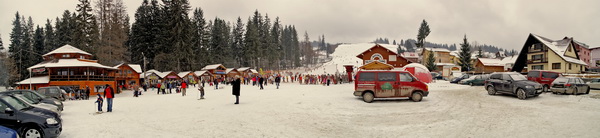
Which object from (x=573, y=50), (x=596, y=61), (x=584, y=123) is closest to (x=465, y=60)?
(x=573, y=50)

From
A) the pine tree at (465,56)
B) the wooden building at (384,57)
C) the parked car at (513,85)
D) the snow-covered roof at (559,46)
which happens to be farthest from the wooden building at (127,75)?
the pine tree at (465,56)

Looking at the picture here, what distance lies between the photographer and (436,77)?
49938mm

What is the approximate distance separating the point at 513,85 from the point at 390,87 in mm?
7083

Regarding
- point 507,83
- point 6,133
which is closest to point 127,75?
point 6,133

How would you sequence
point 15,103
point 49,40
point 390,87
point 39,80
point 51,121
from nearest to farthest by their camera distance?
point 51,121
point 15,103
point 390,87
point 39,80
point 49,40

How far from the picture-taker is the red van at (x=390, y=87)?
53.1ft

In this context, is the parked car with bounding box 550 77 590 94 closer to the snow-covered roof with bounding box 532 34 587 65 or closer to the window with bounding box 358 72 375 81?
the window with bounding box 358 72 375 81

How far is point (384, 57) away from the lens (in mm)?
51125

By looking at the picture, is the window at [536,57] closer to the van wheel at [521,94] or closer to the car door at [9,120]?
the van wheel at [521,94]

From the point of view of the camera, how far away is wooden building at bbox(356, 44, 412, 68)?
5056 cm

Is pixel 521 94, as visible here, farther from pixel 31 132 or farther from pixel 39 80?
pixel 39 80

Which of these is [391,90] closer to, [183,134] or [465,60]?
[183,134]

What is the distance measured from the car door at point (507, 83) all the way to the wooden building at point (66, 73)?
112ft

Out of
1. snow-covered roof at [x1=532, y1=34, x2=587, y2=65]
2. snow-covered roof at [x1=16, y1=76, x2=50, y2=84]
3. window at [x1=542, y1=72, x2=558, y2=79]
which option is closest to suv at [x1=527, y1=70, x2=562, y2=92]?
window at [x1=542, y1=72, x2=558, y2=79]
